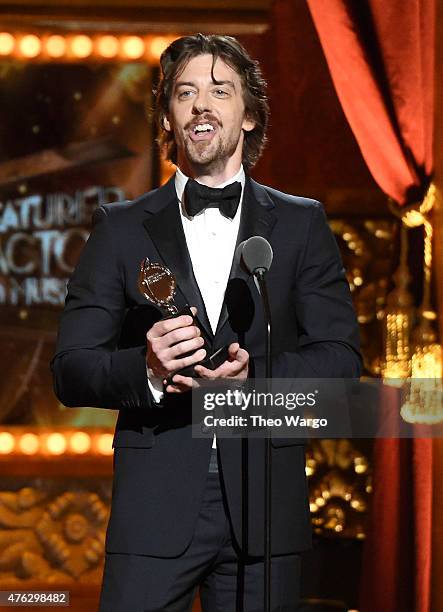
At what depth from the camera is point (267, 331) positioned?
1501 mm

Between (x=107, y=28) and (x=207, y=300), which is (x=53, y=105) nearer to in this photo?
(x=107, y=28)

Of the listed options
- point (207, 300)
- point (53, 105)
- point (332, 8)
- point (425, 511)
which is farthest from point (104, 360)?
point (53, 105)

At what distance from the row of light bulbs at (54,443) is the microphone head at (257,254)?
1959mm

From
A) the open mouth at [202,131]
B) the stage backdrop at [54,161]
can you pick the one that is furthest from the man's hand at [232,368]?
the stage backdrop at [54,161]

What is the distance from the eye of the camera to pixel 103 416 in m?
3.44

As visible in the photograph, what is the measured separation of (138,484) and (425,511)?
1.37 meters

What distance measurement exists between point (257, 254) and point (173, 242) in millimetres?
258

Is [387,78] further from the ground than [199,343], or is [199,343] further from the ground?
[387,78]

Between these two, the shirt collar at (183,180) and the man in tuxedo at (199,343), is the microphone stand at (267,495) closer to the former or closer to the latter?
the man in tuxedo at (199,343)

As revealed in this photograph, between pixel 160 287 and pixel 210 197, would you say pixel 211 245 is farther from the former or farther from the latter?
pixel 160 287

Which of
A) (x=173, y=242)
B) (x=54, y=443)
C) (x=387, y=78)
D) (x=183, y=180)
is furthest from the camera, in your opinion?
(x=54, y=443)

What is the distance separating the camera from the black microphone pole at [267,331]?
1490 mm

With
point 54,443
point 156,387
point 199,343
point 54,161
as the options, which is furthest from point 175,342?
point 54,161

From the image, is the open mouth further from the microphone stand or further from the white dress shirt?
the microphone stand
